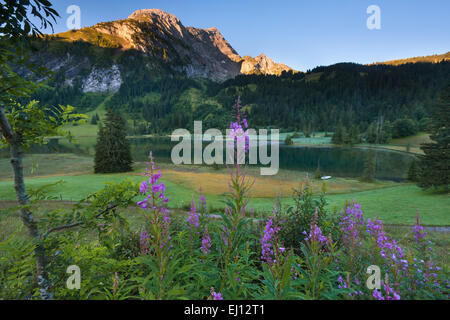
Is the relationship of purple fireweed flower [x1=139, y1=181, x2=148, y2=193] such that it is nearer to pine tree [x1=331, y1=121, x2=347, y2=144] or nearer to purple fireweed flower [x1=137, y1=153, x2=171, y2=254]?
purple fireweed flower [x1=137, y1=153, x2=171, y2=254]

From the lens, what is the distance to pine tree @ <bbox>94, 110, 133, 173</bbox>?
37.3 meters

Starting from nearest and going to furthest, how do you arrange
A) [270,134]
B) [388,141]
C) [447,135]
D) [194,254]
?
[194,254]
[447,135]
[388,141]
[270,134]

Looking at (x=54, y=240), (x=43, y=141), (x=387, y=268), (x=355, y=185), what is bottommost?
(x=355, y=185)

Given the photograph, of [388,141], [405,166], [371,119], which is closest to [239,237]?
[405,166]

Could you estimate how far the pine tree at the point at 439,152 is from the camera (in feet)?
62.9

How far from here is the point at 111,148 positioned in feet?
123

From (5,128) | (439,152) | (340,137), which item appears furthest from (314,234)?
(340,137)

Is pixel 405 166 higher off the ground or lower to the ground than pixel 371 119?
lower

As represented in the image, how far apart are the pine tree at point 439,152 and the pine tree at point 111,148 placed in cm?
4242

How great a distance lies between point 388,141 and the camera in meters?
103

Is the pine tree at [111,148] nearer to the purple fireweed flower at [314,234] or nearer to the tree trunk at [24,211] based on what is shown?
the tree trunk at [24,211]

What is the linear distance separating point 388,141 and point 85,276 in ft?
430

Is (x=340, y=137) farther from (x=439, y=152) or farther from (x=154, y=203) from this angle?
(x=154, y=203)
